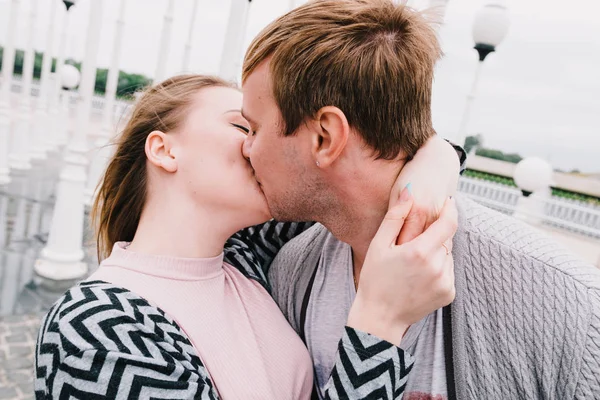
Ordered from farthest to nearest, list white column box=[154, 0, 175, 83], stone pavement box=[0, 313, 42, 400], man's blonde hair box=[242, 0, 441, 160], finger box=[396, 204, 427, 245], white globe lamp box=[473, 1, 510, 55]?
1. white column box=[154, 0, 175, 83]
2. white globe lamp box=[473, 1, 510, 55]
3. stone pavement box=[0, 313, 42, 400]
4. man's blonde hair box=[242, 0, 441, 160]
5. finger box=[396, 204, 427, 245]

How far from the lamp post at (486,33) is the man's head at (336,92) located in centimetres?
286

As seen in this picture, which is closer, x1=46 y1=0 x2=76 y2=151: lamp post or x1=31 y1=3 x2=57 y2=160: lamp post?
x1=46 y1=0 x2=76 y2=151: lamp post

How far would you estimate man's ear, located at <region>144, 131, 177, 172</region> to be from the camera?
192 centimetres

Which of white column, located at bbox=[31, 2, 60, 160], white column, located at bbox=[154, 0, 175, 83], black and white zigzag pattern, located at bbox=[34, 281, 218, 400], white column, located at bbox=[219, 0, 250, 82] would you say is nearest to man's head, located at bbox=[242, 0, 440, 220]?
black and white zigzag pattern, located at bbox=[34, 281, 218, 400]

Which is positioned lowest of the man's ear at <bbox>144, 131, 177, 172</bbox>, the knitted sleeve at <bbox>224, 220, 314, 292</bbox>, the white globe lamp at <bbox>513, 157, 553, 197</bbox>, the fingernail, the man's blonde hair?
the knitted sleeve at <bbox>224, 220, 314, 292</bbox>

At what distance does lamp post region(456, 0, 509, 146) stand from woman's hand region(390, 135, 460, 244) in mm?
2766

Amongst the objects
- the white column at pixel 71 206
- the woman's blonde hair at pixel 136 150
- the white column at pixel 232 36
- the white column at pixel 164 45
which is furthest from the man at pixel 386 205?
the white column at pixel 71 206

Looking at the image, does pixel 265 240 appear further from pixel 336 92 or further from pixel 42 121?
pixel 42 121

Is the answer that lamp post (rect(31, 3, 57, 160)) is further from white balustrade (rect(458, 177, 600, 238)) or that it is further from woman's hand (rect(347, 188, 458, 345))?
woman's hand (rect(347, 188, 458, 345))

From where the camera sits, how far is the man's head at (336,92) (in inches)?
59.6

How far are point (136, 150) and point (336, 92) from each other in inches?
41.1

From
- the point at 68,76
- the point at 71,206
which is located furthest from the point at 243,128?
the point at 68,76

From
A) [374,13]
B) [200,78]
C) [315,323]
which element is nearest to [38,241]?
[200,78]

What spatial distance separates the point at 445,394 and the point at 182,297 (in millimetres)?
915
